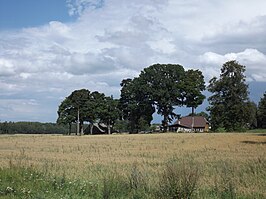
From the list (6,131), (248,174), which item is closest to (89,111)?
(6,131)

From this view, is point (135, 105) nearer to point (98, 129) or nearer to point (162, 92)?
point (162, 92)

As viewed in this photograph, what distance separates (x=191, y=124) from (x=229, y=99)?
36348mm

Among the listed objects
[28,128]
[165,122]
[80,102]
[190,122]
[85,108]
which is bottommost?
[28,128]

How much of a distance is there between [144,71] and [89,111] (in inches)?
722

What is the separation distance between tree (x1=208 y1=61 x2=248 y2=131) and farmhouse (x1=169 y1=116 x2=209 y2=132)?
31.8 metres

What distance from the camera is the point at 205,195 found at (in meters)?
11.6

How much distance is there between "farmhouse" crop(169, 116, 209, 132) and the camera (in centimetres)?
12112

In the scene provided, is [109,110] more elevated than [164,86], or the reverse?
[164,86]

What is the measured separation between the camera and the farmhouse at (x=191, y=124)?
121125mm

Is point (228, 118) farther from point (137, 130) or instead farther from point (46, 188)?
point (46, 188)

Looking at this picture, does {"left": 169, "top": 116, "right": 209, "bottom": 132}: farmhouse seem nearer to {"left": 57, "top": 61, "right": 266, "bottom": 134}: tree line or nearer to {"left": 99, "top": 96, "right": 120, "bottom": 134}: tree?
{"left": 57, "top": 61, "right": 266, "bottom": 134}: tree line

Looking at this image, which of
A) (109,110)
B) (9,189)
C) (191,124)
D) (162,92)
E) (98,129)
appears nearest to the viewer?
(9,189)

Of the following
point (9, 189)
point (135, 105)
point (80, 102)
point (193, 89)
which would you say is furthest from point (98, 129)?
point (9, 189)

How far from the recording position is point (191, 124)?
4828 inches
